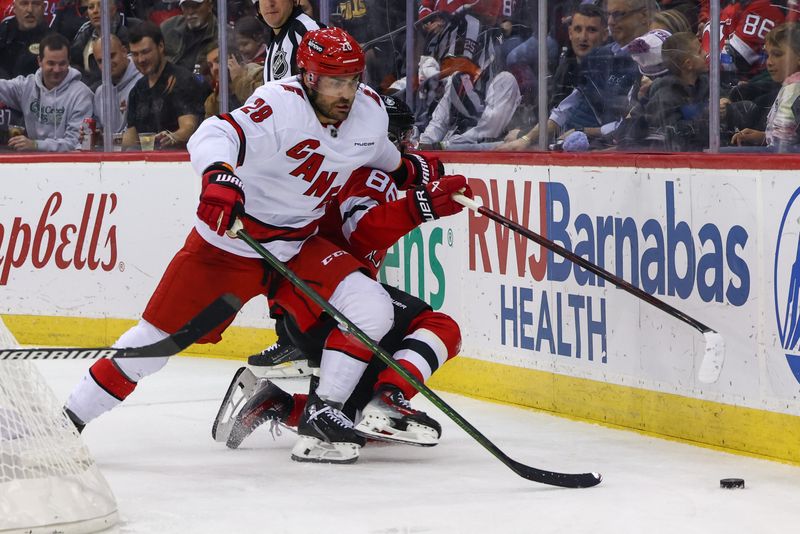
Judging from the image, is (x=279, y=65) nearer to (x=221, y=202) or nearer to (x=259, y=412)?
(x=259, y=412)

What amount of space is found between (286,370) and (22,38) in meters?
2.55

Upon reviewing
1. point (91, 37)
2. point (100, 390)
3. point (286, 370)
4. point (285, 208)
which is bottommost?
point (286, 370)

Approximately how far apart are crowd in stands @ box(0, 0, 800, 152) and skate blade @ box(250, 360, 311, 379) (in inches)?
40.1

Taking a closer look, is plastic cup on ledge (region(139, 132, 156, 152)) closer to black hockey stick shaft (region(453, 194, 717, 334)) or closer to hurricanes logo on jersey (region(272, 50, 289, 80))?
hurricanes logo on jersey (region(272, 50, 289, 80))

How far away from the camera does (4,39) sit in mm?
7027

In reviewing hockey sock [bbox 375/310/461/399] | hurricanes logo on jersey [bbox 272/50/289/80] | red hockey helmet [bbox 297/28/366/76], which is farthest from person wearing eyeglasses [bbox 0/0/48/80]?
hockey sock [bbox 375/310/461/399]

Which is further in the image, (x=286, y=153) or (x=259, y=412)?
(x=259, y=412)

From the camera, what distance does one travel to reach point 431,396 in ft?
11.6

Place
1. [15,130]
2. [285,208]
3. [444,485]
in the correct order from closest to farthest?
[444,485], [285,208], [15,130]

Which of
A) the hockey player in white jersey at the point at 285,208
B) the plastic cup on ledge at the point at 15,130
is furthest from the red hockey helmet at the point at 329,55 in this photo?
the plastic cup on ledge at the point at 15,130

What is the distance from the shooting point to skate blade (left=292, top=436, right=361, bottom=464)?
394 centimetres

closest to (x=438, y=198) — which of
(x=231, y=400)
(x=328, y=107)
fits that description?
(x=328, y=107)

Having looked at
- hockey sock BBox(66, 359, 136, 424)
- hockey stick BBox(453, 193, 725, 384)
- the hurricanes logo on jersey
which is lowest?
hockey sock BBox(66, 359, 136, 424)

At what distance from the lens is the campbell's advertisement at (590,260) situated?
12.8 ft
